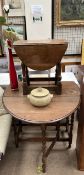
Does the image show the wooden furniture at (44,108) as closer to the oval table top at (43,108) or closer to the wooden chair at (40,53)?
the oval table top at (43,108)

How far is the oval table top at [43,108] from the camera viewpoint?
1180mm

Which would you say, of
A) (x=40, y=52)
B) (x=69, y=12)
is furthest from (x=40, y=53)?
(x=69, y=12)

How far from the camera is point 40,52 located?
1241mm

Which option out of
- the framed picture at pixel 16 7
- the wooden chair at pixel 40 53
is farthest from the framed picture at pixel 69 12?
the wooden chair at pixel 40 53

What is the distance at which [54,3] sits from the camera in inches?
75.2

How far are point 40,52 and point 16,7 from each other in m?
0.96

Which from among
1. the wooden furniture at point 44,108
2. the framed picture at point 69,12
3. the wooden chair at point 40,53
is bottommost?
the wooden furniture at point 44,108

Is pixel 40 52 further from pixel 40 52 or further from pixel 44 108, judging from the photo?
pixel 44 108

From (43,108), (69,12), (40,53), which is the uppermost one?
(69,12)

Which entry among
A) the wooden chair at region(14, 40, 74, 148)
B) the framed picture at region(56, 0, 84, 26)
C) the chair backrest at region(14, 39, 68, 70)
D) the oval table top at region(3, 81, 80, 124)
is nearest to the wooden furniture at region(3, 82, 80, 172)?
the oval table top at region(3, 81, 80, 124)

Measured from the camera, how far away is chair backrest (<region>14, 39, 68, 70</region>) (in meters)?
1.22

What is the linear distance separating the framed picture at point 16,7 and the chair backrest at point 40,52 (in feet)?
2.84

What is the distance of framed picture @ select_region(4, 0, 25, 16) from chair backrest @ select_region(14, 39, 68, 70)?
86cm

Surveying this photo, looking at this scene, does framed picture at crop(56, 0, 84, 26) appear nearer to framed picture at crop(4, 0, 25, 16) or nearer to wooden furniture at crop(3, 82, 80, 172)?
framed picture at crop(4, 0, 25, 16)
